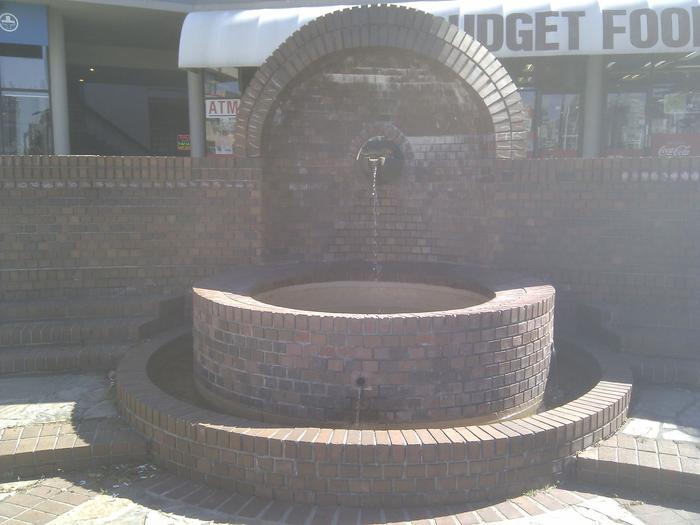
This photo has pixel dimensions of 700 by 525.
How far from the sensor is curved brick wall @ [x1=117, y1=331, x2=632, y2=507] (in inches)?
121

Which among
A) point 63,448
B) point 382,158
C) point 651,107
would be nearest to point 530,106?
point 651,107

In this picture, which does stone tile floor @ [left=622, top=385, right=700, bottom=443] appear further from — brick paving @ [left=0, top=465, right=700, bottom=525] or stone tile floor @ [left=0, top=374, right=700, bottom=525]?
brick paving @ [left=0, top=465, right=700, bottom=525]

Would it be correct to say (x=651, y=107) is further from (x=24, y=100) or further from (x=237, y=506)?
(x=24, y=100)

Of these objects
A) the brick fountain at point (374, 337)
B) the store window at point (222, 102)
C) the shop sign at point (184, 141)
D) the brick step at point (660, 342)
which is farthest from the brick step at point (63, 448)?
the shop sign at point (184, 141)

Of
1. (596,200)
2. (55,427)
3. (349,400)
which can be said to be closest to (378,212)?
(596,200)

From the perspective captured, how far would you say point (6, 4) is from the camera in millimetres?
11609

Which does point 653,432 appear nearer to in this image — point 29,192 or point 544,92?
point 29,192

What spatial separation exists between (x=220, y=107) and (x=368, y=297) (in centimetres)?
872

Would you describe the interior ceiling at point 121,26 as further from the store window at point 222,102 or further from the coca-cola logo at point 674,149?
the coca-cola logo at point 674,149

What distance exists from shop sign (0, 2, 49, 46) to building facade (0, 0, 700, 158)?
2cm

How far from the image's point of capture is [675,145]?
11.9 metres

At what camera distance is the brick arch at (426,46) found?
5535 mm

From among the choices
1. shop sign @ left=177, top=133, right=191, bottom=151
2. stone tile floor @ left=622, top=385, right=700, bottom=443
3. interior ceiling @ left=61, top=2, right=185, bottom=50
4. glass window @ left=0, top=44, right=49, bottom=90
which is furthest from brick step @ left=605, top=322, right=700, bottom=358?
shop sign @ left=177, top=133, right=191, bottom=151

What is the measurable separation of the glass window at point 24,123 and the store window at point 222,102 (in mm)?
3314
